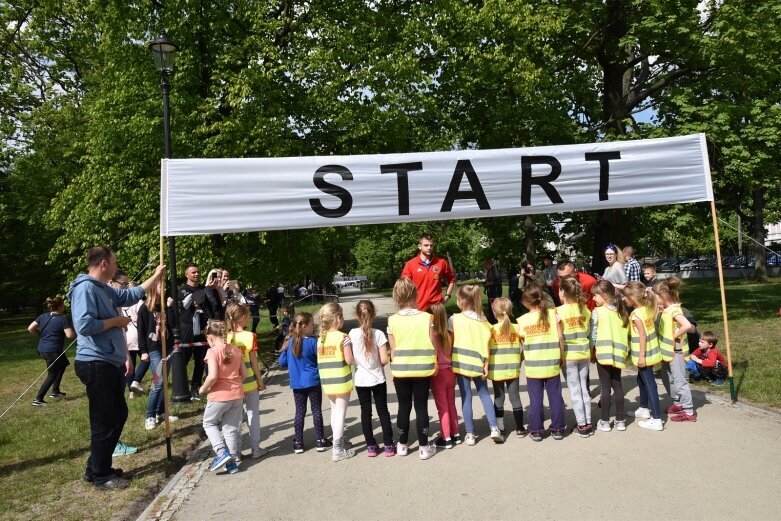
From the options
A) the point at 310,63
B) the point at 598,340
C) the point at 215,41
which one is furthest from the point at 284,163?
the point at 215,41

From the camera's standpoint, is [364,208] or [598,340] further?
[364,208]

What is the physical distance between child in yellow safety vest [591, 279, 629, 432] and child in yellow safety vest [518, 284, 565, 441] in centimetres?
60

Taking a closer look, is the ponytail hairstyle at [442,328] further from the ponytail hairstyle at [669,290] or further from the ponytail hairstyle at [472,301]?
the ponytail hairstyle at [669,290]

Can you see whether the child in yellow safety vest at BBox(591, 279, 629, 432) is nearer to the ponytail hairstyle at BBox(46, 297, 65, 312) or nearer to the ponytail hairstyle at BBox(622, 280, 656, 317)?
the ponytail hairstyle at BBox(622, 280, 656, 317)

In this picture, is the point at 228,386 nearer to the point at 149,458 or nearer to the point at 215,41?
the point at 149,458

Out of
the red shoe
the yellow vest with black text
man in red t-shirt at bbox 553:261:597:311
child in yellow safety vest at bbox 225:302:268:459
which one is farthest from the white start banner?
the red shoe

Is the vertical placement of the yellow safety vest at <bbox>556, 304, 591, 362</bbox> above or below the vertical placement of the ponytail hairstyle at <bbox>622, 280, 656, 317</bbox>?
below

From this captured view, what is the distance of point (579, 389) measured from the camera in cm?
625

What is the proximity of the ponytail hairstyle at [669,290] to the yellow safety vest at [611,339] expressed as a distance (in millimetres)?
785

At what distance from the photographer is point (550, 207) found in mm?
7211

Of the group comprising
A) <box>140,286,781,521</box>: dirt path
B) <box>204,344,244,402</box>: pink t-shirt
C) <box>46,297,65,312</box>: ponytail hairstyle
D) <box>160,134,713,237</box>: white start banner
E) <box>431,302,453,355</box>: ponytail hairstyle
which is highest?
<box>160,134,713,237</box>: white start banner

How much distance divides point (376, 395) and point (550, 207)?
326 centimetres

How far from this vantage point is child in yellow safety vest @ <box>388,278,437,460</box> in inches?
226

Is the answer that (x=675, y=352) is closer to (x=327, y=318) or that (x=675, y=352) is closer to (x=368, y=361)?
(x=368, y=361)
